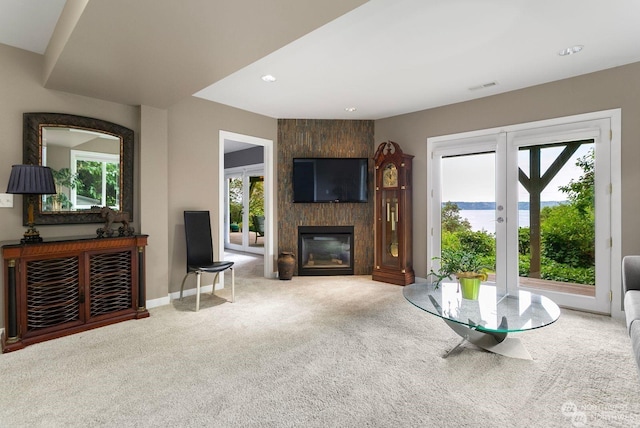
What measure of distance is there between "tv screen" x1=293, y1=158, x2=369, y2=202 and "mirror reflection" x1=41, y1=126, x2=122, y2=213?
7.82 feet

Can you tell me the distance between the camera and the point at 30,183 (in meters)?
2.51

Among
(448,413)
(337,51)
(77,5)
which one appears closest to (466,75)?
(337,51)

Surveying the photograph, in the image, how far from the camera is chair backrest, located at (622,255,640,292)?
7.89ft

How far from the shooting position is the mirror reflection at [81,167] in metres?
2.90

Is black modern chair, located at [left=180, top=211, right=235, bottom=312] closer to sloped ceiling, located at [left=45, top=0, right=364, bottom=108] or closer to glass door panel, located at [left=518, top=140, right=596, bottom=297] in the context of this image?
sloped ceiling, located at [left=45, top=0, right=364, bottom=108]

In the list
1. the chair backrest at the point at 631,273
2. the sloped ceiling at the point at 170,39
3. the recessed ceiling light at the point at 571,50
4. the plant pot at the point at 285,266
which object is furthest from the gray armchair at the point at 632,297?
the plant pot at the point at 285,266

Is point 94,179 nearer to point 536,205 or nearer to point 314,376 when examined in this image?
point 314,376

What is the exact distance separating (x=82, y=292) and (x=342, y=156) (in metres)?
3.68

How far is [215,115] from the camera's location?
420 centimetres

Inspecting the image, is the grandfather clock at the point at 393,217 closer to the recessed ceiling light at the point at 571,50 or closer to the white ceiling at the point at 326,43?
the white ceiling at the point at 326,43

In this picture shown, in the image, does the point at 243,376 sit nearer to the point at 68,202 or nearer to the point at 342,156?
the point at 68,202

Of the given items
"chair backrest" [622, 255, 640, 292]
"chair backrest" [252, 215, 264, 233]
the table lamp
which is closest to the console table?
the table lamp

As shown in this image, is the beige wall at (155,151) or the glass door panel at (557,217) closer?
the beige wall at (155,151)

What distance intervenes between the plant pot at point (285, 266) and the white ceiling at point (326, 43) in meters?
2.32
